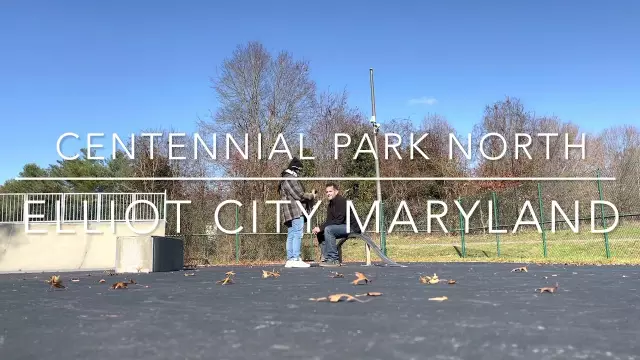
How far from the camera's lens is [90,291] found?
155 inches

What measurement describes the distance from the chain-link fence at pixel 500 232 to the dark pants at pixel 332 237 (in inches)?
155

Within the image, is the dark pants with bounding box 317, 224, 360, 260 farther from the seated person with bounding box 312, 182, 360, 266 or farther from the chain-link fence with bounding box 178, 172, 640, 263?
the chain-link fence with bounding box 178, 172, 640, 263

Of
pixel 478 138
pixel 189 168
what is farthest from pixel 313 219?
pixel 478 138

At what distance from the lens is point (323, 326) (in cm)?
216

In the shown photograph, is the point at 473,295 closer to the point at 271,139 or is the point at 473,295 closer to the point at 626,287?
the point at 626,287

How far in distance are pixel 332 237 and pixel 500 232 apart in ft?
25.6

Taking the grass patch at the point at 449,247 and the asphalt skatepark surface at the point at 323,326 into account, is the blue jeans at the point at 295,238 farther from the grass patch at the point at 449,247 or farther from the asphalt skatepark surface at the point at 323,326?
the grass patch at the point at 449,247

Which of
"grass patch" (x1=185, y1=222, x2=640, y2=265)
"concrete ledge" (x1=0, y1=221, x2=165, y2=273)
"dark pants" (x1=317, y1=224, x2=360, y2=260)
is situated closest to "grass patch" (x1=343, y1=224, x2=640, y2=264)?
"grass patch" (x1=185, y1=222, x2=640, y2=265)

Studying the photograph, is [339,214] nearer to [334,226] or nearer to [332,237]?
[334,226]

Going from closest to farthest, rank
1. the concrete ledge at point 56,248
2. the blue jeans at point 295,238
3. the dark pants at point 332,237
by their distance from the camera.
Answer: the blue jeans at point 295,238 < the dark pants at point 332,237 < the concrete ledge at point 56,248

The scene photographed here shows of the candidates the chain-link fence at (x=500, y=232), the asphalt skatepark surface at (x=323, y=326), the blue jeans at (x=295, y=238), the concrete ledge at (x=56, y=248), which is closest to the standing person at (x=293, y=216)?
the blue jeans at (x=295, y=238)

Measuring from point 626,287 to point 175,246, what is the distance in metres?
6.09

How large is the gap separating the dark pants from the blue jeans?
0.69 metres

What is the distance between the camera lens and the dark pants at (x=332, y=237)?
7.95m
